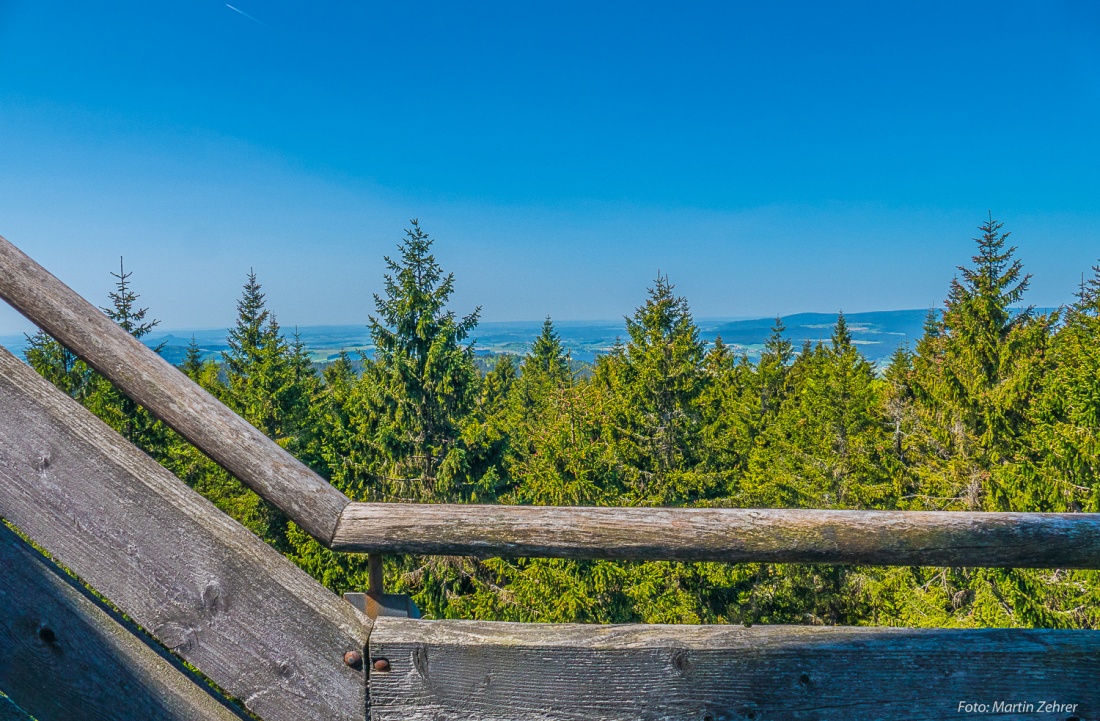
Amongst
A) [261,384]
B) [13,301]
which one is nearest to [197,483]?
[261,384]

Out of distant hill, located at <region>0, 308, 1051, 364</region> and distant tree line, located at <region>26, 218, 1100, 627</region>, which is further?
distant hill, located at <region>0, 308, 1051, 364</region>

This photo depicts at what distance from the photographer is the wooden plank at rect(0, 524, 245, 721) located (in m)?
1.18

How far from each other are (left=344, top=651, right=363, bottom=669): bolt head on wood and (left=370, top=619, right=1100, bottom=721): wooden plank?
7 centimetres

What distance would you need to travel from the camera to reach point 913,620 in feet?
49.0

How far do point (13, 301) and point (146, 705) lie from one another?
0.88 metres

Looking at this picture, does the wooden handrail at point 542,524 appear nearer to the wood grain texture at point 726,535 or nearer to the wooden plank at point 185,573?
the wood grain texture at point 726,535

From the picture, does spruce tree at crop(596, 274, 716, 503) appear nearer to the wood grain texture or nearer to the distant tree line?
the distant tree line

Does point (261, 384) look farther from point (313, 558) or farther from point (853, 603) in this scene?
point (853, 603)

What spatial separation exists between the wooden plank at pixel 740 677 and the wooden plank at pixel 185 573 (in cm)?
15

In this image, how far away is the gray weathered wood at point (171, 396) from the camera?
1222 mm

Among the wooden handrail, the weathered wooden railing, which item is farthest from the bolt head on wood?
the wooden handrail

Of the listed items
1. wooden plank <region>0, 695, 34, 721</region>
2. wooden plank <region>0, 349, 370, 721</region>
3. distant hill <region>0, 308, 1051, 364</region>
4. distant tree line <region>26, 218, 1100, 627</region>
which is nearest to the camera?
wooden plank <region>0, 349, 370, 721</region>

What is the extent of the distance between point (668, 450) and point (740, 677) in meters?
17.8

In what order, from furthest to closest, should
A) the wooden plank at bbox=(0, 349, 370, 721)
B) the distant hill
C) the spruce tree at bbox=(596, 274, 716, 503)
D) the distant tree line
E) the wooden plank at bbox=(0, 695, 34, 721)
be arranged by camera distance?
1. the distant hill
2. the spruce tree at bbox=(596, 274, 716, 503)
3. the distant tree line
4. the wooden plank at bbox=(0, 695, 34, 721)
5. the wooden plank at bbox=(0, 349, 370, 721)
